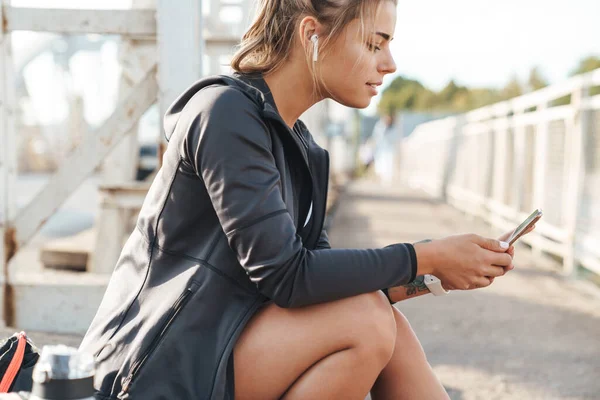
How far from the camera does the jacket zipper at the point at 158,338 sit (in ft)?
5.66

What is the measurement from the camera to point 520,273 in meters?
7.05

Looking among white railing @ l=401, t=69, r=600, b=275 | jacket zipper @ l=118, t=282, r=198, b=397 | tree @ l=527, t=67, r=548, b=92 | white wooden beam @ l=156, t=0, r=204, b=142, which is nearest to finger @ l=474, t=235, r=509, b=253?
jacket zipper @ l=118, t=282, r=198, b=397

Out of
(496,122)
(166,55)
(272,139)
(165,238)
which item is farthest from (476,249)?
(496,122)

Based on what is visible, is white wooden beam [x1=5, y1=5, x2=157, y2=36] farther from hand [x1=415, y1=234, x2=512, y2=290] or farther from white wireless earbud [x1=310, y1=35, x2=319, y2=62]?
hand [x1=415, y1=234, x2=512, y2=290]

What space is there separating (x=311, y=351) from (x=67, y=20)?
232 cm

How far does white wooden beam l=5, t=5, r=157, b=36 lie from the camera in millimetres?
3652

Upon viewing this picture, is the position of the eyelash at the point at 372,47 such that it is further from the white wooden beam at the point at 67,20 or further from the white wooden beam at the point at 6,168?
the white wooden beam at the point at 6,168

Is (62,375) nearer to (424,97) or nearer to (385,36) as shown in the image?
(385,36)

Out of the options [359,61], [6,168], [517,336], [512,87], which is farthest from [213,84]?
[512,87]

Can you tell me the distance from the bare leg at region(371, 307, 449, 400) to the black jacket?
0.33 meters

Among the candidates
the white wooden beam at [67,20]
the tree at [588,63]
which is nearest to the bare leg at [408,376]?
the white wooden beam at [67,20]

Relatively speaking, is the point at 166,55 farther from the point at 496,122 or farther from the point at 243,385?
the point at 496,122

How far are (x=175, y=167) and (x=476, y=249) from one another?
2.45 feet

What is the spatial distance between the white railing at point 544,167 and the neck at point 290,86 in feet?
14.5
